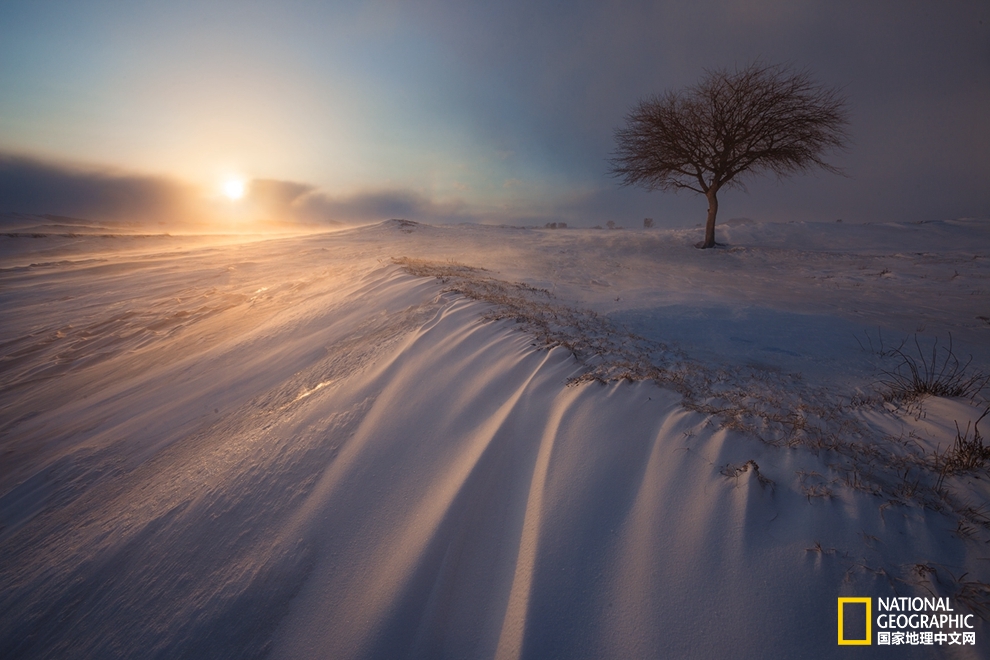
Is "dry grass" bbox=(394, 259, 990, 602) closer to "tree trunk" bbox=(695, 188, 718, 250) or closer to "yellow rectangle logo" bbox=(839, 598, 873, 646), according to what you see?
"yellow rectangle logo" bbox=(839, 598, 873, 646)

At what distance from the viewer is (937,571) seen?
1157mm

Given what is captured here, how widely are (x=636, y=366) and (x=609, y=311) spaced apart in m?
2.24

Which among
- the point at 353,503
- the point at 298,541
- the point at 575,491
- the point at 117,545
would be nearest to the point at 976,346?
the point at 575,491

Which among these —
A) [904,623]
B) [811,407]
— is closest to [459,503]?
[904,623]

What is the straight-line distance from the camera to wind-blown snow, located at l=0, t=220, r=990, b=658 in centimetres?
125

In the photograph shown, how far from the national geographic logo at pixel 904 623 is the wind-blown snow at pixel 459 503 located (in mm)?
30

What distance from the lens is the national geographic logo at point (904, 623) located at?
105 centimetres

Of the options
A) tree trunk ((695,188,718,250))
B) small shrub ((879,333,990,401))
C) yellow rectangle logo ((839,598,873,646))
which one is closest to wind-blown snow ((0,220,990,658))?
yellow rectangle logo ((839,598,873,646))

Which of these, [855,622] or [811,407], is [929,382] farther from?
[855,622]

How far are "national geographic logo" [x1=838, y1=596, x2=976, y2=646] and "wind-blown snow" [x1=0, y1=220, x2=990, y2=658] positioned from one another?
3 cm

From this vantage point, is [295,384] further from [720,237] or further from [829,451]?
[720,237]

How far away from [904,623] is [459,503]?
1620mm

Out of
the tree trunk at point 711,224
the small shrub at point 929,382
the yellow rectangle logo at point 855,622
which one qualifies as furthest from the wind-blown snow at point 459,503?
the tree trunk at point 711,224

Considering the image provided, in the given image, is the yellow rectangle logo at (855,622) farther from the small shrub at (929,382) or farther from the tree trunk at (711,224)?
the tree trunk at (711,224)
